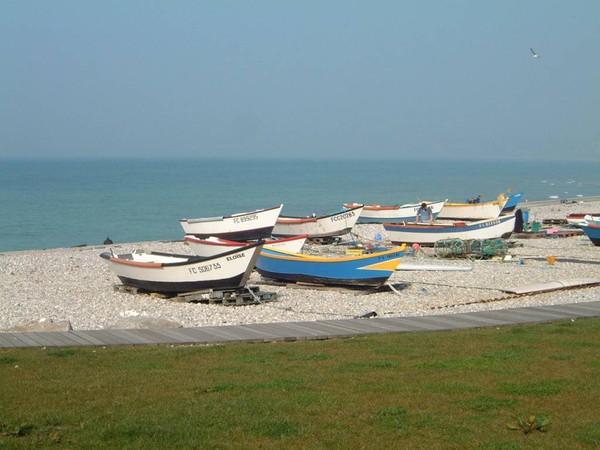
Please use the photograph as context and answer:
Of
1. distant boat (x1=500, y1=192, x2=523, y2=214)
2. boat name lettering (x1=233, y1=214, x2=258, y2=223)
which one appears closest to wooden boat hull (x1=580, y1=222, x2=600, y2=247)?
boat name lettering (x1=233, y1=214, x2=258, y2=223)

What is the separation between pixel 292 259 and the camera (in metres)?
23.0

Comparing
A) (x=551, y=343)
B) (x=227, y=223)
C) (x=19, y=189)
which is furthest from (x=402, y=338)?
(x=19, y=189)

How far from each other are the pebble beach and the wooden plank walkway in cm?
132

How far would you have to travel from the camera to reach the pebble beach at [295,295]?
59.1ft

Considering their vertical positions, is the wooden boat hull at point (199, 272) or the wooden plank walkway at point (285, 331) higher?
the wooden plank walkway at point (285, 331)

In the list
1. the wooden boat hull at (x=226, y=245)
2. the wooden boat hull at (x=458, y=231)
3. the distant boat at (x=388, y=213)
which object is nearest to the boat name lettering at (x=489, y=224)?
the wooden boat hull at (x=458, y=231)

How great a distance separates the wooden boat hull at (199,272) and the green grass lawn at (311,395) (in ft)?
27.2

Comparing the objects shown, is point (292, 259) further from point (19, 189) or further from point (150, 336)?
point (19, 189)

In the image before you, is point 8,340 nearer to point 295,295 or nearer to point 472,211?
point 295,295

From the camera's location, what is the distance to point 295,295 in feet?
71.3

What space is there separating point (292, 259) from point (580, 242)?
16.5 m

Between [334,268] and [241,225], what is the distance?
46.3 feet

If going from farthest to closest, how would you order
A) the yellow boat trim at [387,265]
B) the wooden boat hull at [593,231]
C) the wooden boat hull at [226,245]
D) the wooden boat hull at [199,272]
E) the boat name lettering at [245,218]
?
the boat name lettering at [245,218]
the wooden boat hull at [593,231]
the wooden boat hull at [226,245]
the yellow boat trim at [387,265]
the wooden boat hull at [199,272]

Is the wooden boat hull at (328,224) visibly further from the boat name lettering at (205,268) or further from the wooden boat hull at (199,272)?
the boat name lettering at (205,268)
